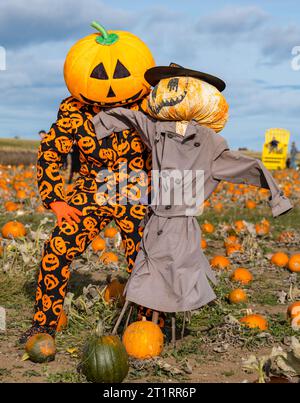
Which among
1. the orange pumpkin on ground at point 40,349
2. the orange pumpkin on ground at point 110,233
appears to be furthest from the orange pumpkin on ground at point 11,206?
the orange pumpkin on ground at point 40,349

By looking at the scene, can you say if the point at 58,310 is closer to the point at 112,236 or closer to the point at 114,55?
the point at 114,55

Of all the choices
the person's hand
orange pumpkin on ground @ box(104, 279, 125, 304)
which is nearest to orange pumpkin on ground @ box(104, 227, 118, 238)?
orange pumpkin on ground @ box(104, 279, 125, 304)

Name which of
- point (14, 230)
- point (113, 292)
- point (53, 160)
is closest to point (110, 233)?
point (14, 230)

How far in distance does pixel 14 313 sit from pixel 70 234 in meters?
1.51

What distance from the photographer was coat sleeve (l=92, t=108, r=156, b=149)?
555 cm

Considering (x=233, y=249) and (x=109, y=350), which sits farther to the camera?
(x=233, y=249)

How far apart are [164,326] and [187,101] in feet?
7.31

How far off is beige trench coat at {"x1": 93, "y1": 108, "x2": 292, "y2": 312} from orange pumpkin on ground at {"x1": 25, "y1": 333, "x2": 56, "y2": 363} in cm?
71

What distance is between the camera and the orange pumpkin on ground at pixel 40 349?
5.28 metres

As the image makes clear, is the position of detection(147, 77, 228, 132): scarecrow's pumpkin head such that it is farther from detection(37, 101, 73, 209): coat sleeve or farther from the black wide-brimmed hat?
detection(37, 101, 73, 209): coat sleeve

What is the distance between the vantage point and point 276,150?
1394 inches

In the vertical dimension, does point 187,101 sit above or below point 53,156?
above

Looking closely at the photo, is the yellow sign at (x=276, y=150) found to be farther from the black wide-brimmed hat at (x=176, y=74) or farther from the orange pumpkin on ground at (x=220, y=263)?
the black wide-brimmed hat at (x=176, y=74)

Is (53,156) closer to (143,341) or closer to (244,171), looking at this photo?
(244,171)
